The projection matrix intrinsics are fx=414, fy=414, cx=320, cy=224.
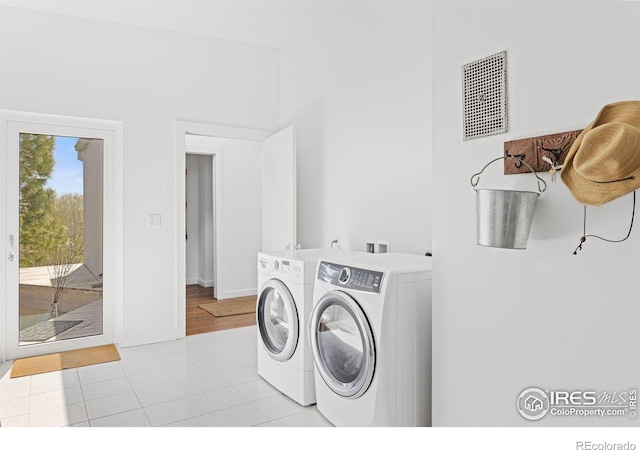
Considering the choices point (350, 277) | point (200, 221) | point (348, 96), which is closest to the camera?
point (350, 277)

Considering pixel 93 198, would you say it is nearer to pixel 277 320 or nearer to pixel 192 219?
pixel 277 320

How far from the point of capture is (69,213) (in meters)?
3.54

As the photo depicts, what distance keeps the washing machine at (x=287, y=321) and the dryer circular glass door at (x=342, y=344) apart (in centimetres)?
23

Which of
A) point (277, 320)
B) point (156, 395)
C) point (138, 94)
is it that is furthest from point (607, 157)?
point (138, 94)

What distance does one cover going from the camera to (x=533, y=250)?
1.47 meters

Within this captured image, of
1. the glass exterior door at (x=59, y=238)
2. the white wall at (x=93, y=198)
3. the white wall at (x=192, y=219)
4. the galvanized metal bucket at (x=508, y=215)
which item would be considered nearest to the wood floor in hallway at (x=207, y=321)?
the glass exterior door at (x=59, y=238)

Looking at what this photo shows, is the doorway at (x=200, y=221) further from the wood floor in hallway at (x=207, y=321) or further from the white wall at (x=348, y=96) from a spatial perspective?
the white wall at (x=348, y=96)

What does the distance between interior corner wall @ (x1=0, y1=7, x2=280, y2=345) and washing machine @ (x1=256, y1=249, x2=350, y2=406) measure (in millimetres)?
1429

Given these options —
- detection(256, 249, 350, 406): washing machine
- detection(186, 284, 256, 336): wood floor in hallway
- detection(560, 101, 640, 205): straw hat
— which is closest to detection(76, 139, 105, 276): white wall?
detection(186, 284, 256, 336): wood floor in hallway

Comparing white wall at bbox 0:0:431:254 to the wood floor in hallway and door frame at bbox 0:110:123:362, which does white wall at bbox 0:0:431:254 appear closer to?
door frame at bbox 0:110:123:362

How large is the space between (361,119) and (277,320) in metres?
1.65

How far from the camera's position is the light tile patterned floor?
2.30m

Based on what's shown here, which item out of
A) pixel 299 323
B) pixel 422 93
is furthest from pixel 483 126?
pixel 299 323
